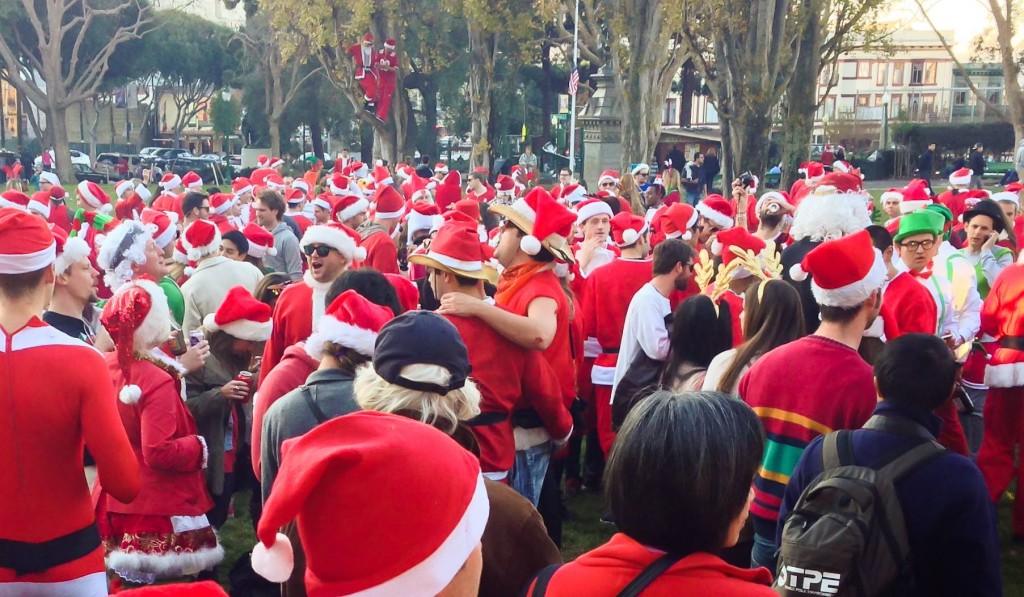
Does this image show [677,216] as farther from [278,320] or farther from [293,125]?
[293,125]

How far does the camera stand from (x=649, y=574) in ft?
6.91

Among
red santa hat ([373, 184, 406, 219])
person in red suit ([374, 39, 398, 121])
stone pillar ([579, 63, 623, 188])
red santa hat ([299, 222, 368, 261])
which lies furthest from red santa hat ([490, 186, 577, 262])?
person in red suit ([374, 39, 398, 121])

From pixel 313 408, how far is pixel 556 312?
165 cm

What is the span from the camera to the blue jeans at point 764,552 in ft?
12.8

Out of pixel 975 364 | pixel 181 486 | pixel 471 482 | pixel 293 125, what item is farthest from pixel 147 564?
pixel 293 125

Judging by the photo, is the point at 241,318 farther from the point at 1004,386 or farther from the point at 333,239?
the point at 1004,386

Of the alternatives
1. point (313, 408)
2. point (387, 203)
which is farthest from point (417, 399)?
point (387, 203)

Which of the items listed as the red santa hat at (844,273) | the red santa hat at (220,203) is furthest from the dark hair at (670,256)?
the red santa hat at (220,203)

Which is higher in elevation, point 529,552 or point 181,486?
point 529,552

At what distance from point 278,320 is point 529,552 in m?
3.24

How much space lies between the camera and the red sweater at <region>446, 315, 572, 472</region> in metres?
4.41

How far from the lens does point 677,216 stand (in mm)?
9062

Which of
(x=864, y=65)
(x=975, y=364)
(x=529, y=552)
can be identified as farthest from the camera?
(x=864, y=65)

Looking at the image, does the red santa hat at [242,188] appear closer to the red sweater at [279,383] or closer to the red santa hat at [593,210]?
the red santa hat at [593,210]
